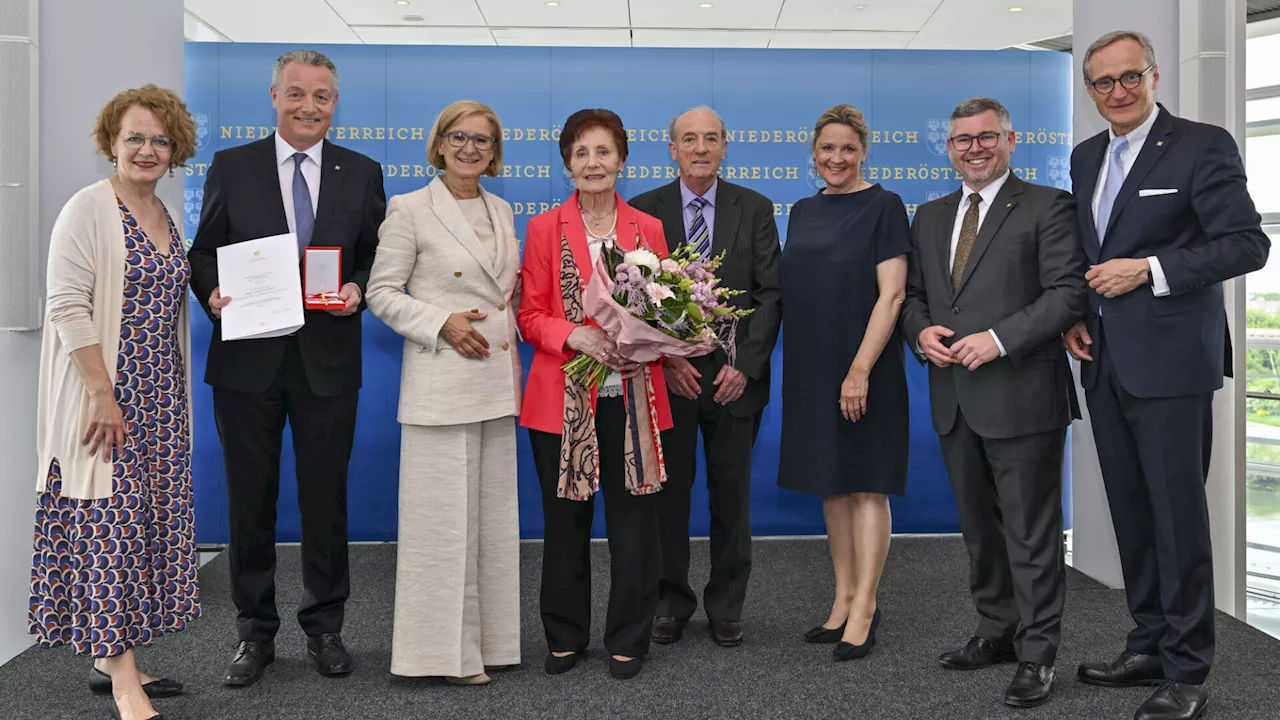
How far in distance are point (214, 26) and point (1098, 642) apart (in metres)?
6.94

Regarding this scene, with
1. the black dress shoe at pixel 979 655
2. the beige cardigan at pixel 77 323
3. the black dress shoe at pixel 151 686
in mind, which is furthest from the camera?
the black dress shoe at pixel 979 655

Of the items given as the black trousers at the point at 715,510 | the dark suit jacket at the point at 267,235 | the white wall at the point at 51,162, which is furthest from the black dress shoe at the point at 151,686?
the black trousers at the point at 715,510

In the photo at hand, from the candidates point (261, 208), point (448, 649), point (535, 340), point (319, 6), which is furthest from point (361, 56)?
point (448, 649)

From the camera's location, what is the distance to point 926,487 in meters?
5.30

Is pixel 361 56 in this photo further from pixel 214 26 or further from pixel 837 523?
pixel 837 523

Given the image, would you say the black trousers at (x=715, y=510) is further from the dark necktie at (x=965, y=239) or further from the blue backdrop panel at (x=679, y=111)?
the blue backdrop panel at (x=679, y=111)

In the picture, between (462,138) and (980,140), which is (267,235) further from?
(980,140)

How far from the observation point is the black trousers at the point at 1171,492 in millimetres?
2703

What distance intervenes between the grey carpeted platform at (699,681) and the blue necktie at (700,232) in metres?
1.44

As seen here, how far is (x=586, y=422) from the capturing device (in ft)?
9.72

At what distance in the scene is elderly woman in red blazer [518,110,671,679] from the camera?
2961 mm

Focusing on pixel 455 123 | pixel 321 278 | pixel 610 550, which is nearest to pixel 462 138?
pixel 455 123

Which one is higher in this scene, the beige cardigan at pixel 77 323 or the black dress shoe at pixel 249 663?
the beige cardigan at pixel 77 323

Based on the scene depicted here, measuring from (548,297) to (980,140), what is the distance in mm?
1463
